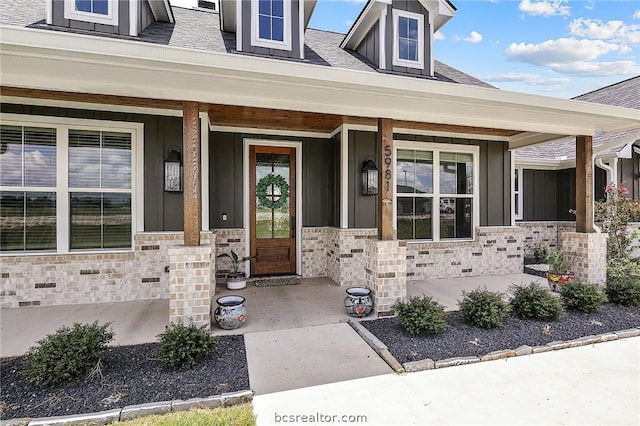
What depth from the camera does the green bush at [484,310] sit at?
3678 millimetres

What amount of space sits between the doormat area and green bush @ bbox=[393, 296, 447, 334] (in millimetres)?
2557

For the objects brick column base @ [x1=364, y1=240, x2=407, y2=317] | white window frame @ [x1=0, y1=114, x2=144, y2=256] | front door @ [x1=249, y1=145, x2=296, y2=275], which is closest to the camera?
brick column base @ [x1=364, y1=240, x2=407, y2=317]

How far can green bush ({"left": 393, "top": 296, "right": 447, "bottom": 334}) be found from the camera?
11.3 feet

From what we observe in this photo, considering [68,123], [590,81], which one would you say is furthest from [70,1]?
[590,81]

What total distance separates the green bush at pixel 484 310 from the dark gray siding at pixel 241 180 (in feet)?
9.31

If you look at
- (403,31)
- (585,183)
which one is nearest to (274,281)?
(403,31)

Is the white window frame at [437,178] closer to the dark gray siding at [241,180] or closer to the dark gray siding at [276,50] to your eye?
the dark gray siding at [241,180]

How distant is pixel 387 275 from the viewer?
4.19 metres

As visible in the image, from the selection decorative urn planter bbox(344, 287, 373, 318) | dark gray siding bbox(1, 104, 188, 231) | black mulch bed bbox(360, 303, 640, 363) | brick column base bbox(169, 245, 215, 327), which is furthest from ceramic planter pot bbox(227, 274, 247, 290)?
black mulch bed bbox(360, 303, 640, 363)

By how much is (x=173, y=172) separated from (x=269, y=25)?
9.58ft

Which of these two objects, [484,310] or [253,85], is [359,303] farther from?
[253,85]

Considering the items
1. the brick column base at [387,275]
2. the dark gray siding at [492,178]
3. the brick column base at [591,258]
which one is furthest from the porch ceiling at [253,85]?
the brick column base at [591,258]

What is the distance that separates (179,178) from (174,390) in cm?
337

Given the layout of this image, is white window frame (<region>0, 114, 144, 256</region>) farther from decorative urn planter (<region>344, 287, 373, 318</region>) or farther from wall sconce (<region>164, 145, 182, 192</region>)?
decorative urn planter (<region>344, 287, 373, 318</region>)
